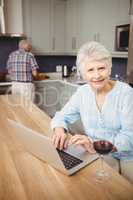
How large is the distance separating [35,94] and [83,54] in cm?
314

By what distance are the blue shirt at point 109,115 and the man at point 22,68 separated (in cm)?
229

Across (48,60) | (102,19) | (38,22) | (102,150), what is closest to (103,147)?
(102,150)

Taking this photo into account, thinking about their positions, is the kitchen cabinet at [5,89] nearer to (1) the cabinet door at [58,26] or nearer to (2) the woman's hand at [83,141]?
(1) the cabinet door at [58,26]

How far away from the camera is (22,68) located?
3746 mm

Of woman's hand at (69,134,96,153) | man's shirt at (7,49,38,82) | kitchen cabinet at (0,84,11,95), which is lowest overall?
kitchen cabinet at (0,84,11,95)

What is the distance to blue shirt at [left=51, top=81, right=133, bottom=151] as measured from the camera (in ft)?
4.05

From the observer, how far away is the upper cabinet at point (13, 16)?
3.74m

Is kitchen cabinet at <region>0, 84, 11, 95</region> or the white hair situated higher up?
the white hair

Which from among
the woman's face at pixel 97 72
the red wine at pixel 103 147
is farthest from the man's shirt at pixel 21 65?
the red wine at pixel 103 147

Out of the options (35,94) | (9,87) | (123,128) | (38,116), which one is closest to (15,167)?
(123,128)

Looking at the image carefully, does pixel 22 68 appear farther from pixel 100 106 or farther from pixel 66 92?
pixel 100 106

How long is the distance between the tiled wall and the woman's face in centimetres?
220

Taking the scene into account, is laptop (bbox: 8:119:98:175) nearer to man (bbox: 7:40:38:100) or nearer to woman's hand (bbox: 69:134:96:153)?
woman's hand (bbox: 69:134:96:153)

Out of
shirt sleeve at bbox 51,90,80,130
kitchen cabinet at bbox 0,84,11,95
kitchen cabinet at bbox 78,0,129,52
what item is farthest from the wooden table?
kitchen cabinet at bbox 0,84,11,95
